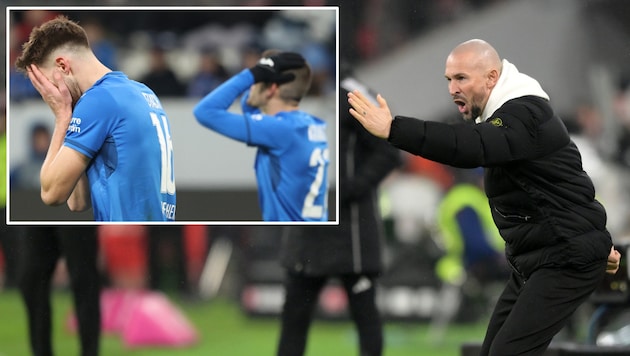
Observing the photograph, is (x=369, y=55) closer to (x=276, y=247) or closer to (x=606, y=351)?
(x=276, y=247)

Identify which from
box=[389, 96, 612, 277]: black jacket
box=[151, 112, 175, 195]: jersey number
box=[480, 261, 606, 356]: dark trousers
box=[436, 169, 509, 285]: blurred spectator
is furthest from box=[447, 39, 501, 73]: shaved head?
box=[436, 169, 509, 285]: blurred spectator

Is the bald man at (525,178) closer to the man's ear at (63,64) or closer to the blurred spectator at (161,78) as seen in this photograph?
the blurred spectator at (161,78)

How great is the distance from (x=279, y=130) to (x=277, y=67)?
291mm

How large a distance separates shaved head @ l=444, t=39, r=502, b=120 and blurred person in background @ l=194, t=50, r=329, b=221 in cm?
92

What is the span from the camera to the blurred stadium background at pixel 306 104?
5262 mm

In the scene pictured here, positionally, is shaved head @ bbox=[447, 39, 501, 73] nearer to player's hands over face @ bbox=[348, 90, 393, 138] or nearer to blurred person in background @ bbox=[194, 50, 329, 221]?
player's hands over face @ bbox=[348, 90, 393, 138]

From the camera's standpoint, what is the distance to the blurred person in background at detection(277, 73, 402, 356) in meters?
5.38

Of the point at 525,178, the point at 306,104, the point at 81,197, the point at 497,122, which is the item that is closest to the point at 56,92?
the point at 81,197

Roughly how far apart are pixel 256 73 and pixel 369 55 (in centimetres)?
59

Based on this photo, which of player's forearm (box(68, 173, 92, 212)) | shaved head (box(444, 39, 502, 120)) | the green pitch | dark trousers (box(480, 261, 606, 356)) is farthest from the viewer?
the green pitch

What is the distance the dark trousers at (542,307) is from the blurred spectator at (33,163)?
220cm

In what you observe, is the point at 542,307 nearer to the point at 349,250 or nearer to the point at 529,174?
the point at 529,174

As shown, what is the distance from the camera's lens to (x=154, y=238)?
5.54 meters

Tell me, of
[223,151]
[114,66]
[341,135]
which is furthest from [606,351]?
[114,66]
